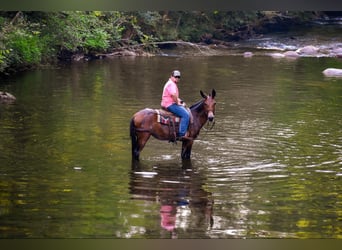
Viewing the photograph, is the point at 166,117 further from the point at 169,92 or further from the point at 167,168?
the point at 167,168

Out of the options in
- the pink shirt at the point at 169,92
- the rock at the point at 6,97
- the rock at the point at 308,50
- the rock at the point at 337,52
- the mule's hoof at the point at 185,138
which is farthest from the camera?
the rock at the point at 308,50

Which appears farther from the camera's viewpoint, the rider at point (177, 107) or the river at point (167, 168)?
the rider at point (177, 107)

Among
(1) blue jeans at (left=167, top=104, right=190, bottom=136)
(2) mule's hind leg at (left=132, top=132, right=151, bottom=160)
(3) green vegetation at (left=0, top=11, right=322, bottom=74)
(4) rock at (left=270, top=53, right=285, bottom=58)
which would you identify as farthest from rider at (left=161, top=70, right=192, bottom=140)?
(4) rock at (left=270, top=53, right=285, bottom=58)

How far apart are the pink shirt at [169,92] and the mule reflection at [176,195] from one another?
→ 88cm

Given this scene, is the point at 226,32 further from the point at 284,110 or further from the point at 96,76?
the point at 284,110

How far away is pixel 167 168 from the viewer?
10.3m

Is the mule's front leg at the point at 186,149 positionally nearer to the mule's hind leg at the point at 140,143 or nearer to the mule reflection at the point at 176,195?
the mule reflection at the point at 176,195

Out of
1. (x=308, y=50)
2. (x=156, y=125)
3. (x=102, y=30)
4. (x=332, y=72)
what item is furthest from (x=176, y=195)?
(x=308, y=50)

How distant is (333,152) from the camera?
11484mm

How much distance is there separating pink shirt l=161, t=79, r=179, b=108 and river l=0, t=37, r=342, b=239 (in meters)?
0.88

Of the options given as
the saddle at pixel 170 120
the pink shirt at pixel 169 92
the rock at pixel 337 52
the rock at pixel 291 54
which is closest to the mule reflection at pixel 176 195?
the saddle at pixel 170 120

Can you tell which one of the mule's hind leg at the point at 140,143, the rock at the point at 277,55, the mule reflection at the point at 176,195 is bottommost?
the rock at the point at 277,55

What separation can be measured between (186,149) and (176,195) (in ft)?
6.50

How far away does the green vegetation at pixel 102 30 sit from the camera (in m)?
20.5
